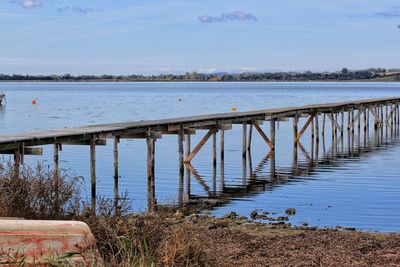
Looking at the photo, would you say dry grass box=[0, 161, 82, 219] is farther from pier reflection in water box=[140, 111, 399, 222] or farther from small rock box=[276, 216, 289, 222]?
small rock box=[276, 216, 289, 222]

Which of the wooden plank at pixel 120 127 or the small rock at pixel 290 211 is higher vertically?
the wooden plank at pixel 120 127

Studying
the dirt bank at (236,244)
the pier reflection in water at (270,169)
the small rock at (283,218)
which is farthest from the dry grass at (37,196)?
the small rock at (283,218)

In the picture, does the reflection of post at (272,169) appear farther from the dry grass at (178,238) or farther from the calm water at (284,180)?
the dry grass at (178,238)

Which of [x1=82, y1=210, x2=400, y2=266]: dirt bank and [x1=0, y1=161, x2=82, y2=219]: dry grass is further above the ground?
[x1=0, y1=161, x2=82, y2=219]: dry grass

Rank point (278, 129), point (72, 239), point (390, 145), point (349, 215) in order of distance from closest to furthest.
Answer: point (72, 239) < point (349, 215) < point (390, 145) < point (278, 129)

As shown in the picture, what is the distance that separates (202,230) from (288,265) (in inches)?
57.4

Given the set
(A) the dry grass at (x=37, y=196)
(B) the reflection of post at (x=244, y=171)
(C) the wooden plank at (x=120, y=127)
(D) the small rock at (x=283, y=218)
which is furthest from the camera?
(B) the reflection of post at (x=244, y=171)

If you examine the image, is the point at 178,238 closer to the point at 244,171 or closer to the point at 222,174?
the point at 222,174

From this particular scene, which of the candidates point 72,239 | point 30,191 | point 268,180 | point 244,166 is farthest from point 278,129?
point 72,239

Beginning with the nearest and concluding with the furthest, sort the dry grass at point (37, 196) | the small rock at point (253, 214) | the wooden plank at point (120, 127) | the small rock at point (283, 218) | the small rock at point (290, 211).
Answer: the dry grass at point (37, 196)
the small rock at point (283, 218)
the small rock at point (253, 214)
the wooden plank at point (120, 127)
the small rock at point (290, 211)

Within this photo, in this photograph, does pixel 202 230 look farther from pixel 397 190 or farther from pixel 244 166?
pixel 244 166

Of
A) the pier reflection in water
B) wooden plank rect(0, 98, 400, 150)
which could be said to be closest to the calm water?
the pier reflection in water

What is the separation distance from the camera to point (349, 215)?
19.0 meters

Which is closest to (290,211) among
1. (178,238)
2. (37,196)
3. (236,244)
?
(236,244)
